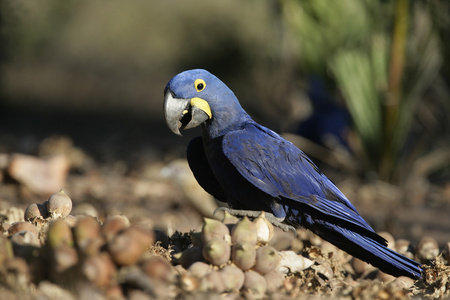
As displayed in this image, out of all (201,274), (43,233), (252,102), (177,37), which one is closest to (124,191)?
(43,233)

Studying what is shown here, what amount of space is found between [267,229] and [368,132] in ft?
12.1

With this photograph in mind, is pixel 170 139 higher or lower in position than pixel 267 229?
higher

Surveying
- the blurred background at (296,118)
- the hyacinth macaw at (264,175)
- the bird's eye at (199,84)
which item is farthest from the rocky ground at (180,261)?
the bird's eye at (199,84)

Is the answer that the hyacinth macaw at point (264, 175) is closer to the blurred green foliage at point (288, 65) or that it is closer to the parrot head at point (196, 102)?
the parrot head at point (196, 102)

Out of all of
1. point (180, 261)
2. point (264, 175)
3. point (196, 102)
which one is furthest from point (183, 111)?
point (180, 261)

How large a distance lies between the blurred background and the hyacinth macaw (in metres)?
1.07

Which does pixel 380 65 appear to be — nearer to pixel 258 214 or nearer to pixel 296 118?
pixel 296 118

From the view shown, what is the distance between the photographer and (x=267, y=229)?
6.37ft

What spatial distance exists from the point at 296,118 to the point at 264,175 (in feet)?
18.0

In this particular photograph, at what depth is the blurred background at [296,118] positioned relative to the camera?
14.5 ft

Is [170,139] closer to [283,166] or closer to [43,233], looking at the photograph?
[283,166]

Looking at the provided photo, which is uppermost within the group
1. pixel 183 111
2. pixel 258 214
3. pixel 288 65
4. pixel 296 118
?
pixel 288 65

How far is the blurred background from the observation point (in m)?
4.43

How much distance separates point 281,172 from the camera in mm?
2551
